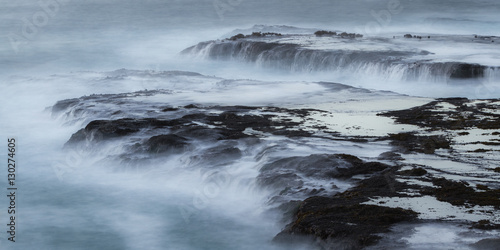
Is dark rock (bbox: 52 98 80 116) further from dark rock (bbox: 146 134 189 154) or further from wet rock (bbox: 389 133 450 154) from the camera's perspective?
wet rock (bbox: 389 133 450 154)

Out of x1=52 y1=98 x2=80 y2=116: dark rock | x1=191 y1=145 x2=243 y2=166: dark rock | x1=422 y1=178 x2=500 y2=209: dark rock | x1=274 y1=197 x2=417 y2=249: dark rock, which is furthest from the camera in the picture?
x1=52 y1=98 x2=80 y2=116: dark rock

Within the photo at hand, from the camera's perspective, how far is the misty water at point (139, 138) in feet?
35.6

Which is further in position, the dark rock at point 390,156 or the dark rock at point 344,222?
the dark rock at point 390,156

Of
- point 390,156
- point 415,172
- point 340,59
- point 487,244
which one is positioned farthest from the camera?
point 340,59

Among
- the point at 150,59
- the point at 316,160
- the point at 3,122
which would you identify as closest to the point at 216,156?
the point at 316,160

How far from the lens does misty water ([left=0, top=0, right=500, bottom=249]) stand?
Result: 10844 mm

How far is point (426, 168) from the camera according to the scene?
11500 mm

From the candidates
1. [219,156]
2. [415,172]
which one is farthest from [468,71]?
[415,172]

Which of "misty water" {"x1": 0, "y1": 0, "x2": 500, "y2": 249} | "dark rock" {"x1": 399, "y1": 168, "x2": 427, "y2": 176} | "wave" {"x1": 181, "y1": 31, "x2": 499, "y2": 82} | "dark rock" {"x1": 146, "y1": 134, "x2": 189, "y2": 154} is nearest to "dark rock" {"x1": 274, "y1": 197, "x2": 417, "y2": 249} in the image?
"misty water" {"x1": 0, "y1": 0, "x2": 500, "y2": 249}

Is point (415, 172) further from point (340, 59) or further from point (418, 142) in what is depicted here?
point (340, 59)

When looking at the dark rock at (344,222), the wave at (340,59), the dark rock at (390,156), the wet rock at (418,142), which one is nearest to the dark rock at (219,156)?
the dark rock at (390,156)

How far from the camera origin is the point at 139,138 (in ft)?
47.7

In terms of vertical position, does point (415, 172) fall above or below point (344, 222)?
above

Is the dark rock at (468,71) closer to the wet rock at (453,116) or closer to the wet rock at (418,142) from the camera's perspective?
the wet rock at (453,116)
